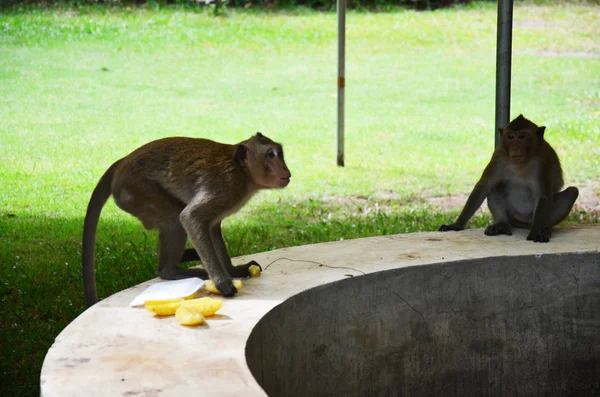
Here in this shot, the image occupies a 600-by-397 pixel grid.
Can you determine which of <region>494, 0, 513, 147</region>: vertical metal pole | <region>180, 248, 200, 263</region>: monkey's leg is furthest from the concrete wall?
<region>494, 0, 513, 147</region>: vertical metal pole

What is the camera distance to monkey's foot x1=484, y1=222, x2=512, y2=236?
6098 mm

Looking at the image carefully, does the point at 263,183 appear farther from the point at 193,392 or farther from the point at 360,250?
the point at 193,392

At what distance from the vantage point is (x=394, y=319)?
5160 millimetres

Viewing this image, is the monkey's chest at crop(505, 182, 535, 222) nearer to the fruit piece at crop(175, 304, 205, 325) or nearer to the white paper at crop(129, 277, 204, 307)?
the white paper at crop(129, 277, 204, 307)

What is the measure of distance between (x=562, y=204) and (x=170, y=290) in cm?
302

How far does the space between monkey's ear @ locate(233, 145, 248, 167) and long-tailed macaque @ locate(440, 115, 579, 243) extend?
187 cm

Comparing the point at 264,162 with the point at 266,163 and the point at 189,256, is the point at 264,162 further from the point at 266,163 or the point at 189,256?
the point at 189,256

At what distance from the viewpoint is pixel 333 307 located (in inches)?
192

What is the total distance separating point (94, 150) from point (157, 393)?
31.8ft

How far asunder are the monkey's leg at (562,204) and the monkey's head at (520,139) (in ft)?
1.21

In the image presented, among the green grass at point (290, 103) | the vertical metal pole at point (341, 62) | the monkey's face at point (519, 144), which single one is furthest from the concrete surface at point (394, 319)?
the vertical metal pole at point (341, 62)

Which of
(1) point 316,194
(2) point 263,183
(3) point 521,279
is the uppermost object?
(2) point 263,183

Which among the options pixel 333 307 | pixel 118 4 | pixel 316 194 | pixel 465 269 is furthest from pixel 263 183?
pixel 118 4

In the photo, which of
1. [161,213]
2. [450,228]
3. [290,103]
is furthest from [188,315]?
[290,103]
